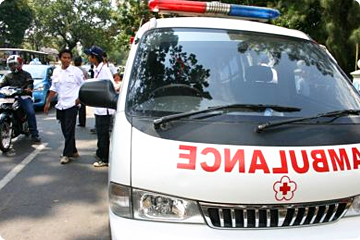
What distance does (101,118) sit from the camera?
616cm

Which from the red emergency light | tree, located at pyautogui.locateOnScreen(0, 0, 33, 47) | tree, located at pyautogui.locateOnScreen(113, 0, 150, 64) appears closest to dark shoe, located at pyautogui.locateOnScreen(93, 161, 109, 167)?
the red emergency light

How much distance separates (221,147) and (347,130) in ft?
2.81

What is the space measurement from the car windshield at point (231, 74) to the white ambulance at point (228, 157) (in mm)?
12

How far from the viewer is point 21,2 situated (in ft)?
144

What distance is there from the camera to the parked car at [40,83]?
41.9 ft

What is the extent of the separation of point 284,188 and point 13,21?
46940 millimetres

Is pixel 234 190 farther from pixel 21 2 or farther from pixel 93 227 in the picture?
A: pixel 21 2

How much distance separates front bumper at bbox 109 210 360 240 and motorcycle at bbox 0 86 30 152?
5.28 m

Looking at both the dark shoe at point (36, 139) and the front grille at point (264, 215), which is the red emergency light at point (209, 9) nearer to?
the front grille at point (264, 215)

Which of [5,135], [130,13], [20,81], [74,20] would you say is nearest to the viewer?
[5,135]

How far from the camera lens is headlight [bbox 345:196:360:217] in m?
2.46

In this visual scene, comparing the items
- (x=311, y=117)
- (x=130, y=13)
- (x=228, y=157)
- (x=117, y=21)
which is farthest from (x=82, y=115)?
(x=117, y=21)

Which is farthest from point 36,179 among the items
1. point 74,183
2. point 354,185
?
point 354,185

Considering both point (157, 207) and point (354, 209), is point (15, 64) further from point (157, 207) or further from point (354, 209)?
point (354, 209)
